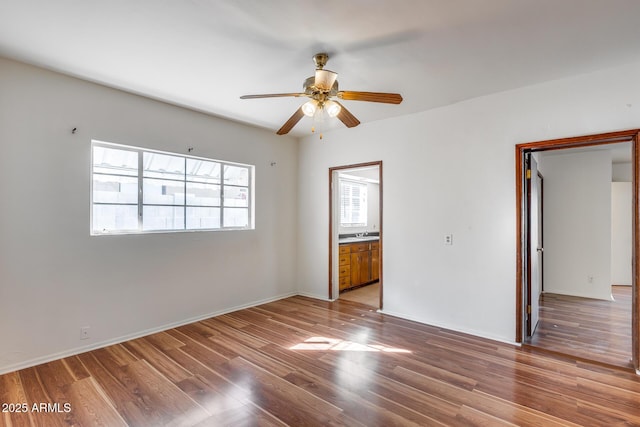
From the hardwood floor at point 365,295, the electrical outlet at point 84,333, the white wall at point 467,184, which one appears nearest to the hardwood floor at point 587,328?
the white wall at point 467,184

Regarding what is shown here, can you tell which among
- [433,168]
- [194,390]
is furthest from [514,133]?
[194,390]

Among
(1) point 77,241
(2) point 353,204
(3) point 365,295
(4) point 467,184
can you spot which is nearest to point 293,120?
(4) point 467,184

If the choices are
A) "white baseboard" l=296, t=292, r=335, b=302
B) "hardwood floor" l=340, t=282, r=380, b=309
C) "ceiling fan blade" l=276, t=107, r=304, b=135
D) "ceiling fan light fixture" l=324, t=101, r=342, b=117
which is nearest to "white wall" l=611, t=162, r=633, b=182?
"hardwood floor" l=340, t=282, r=380, b=309

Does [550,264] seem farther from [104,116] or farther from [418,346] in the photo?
[104,116]

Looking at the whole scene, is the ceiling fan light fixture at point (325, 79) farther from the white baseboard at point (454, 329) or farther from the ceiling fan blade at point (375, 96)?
the white baseboard at point (454, 329)

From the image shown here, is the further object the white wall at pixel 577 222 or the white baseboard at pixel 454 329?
the white wall at pixel 577 222

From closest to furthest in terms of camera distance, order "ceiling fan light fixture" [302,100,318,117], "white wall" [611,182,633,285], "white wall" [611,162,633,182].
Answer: "ceiling fan light fixture" [302,100,318,117], "white wall" [611,182,633,285], "white wall" [611,162,633,182]

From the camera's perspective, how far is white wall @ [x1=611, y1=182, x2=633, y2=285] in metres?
6.09

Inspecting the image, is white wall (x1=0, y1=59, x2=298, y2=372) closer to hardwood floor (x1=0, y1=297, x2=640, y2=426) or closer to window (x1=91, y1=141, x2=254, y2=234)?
window (x1=91, y1=141, x2=254, y2=234)

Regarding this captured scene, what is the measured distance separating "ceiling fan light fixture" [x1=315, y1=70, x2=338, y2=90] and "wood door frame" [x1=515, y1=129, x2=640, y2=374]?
2219 mm

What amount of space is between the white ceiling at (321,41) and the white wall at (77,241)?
0.33 m

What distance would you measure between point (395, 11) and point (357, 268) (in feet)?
14.8

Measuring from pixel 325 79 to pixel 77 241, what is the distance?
9.44 ft

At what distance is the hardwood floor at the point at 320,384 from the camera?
2.11 metres
